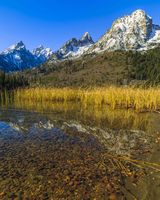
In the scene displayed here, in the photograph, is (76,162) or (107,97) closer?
(76,162)

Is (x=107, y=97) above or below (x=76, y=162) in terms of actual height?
above

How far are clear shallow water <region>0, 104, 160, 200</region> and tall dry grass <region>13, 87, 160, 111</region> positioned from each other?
7.39m

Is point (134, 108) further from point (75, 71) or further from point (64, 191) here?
point (75, 71)

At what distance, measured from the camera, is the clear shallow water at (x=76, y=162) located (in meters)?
6.28

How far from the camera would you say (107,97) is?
23188mm

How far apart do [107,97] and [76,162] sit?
50.4 feet

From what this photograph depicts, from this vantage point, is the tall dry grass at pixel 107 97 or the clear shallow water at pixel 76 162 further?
the tall dry grass at pixel 107 97

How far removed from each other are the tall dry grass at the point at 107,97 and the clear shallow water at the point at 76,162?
291 inches

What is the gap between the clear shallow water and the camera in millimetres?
6281

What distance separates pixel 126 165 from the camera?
795cm

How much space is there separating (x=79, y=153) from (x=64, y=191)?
9.07 feet

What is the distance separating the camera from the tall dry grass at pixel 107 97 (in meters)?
20.8

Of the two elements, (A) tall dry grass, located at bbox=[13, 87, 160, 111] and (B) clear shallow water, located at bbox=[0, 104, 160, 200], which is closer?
(B) clear shallow water, located at bbox=[0, 104, 160, 200]

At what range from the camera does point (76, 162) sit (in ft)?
26.6
